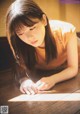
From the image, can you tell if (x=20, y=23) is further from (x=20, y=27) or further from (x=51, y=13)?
(x=51, y=13)

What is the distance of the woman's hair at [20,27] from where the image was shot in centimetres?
124

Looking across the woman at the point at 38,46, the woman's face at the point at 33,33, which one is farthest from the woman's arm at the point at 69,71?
the woman's face at the point at 33,33

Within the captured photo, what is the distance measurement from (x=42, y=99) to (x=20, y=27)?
1.25 ft

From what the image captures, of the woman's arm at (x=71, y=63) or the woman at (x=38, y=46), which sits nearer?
the woman at (x=38, y=46)

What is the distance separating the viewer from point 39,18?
1277 millimetres

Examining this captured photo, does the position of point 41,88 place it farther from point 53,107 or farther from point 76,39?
point 76,39

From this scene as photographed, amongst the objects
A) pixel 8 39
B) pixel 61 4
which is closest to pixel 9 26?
pixel 8 39

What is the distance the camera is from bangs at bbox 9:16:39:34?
1.23 metres

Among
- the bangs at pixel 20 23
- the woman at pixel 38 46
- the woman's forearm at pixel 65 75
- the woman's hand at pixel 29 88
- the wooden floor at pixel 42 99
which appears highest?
the bangs at pixel 20 23

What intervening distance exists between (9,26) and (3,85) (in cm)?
32

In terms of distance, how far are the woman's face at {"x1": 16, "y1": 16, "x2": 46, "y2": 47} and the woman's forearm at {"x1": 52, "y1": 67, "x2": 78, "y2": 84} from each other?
0.69ft

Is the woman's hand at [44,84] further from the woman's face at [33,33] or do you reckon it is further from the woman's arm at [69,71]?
the woman's face at [33,33]

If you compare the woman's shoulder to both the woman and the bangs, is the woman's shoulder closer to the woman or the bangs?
the woman

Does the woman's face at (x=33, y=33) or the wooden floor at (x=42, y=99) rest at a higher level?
the woman's face at (x=33, y=33)
